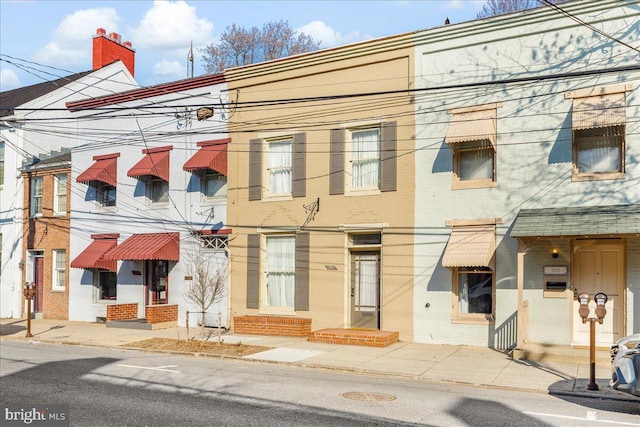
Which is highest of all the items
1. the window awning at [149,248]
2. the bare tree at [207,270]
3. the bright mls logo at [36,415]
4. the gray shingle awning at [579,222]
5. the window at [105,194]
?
the window at [105,194]

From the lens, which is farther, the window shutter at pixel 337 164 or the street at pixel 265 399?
the window shutter at pixel 337 164

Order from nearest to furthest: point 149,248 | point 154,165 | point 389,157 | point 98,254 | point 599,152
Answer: point 599,152, point 389,157, point 149,248, point 154,165, point 98,254

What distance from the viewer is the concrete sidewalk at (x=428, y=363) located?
12078 millimetres

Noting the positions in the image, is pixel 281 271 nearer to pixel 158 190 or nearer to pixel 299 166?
pixel 299 166

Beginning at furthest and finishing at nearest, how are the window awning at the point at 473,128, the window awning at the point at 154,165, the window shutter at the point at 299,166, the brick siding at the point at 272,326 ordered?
the window awning at the point at 154,165 < the window shutter at the point at 299,166 < the brick siding at the point at 272,326 < the window awning at the point at 473,128

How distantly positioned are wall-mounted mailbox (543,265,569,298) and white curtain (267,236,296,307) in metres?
7.37

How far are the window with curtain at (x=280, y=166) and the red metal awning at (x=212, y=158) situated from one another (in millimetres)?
1575

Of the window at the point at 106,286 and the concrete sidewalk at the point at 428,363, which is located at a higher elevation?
the window at the point at 106,286

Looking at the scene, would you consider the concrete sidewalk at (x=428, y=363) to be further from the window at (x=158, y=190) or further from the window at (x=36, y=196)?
the window at (x=36, y=196)

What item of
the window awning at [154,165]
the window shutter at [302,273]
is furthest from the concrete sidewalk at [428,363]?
the window awning at [154,165]

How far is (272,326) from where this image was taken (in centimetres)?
1878

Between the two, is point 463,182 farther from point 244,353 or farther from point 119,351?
point 119,351

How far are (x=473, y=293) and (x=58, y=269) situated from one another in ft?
54.6

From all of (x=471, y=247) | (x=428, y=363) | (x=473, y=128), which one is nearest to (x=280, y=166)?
(x=473, y=128)
